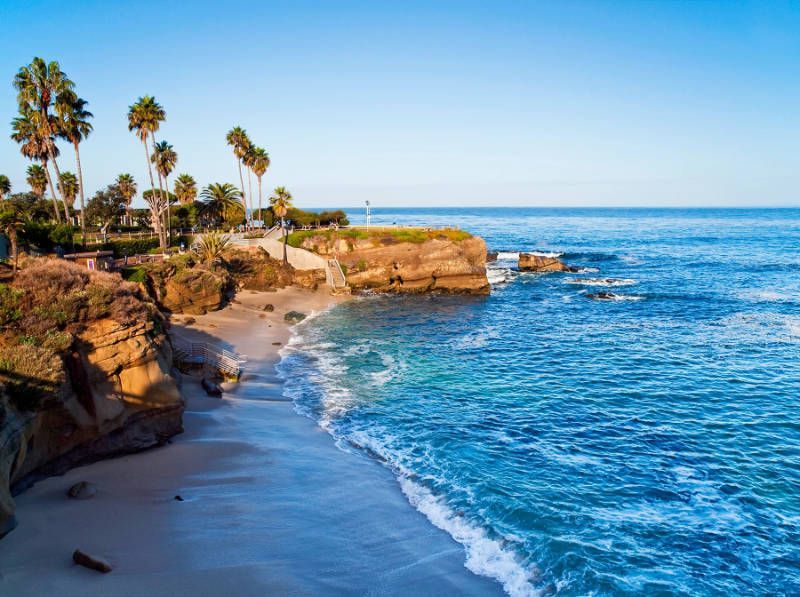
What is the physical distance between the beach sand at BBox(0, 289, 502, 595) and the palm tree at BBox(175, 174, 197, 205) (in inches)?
2306

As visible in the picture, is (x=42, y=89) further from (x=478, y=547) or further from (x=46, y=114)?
(x=478, y=547)

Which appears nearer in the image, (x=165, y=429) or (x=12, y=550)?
(x=12, y=550)

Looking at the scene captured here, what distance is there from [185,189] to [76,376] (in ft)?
201

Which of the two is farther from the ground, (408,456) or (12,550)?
(12,550)

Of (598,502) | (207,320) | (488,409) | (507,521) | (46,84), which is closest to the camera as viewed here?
(507,521)

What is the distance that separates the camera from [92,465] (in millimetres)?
16984

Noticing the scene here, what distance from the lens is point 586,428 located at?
23.2 meters

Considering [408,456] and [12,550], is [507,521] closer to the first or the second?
[408,456]

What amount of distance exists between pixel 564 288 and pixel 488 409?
39.8 meters

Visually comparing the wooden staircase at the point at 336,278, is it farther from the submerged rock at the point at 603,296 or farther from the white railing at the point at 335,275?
the submerged rock at the point at 603,296

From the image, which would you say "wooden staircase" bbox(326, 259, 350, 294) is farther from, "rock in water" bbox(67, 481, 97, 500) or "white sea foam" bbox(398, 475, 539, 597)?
"rock in water" bbox(67, 481, 97, 500)

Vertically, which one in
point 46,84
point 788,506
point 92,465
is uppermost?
point 46,84

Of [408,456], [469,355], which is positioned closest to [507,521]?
[408,456]

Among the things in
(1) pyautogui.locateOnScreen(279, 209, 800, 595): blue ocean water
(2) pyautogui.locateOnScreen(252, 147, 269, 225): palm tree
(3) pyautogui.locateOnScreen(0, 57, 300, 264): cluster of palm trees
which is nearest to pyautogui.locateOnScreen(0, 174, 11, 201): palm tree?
(3) pyautogui.locateOnScreen(0, 57, 300, 264): cluster of palm trees
